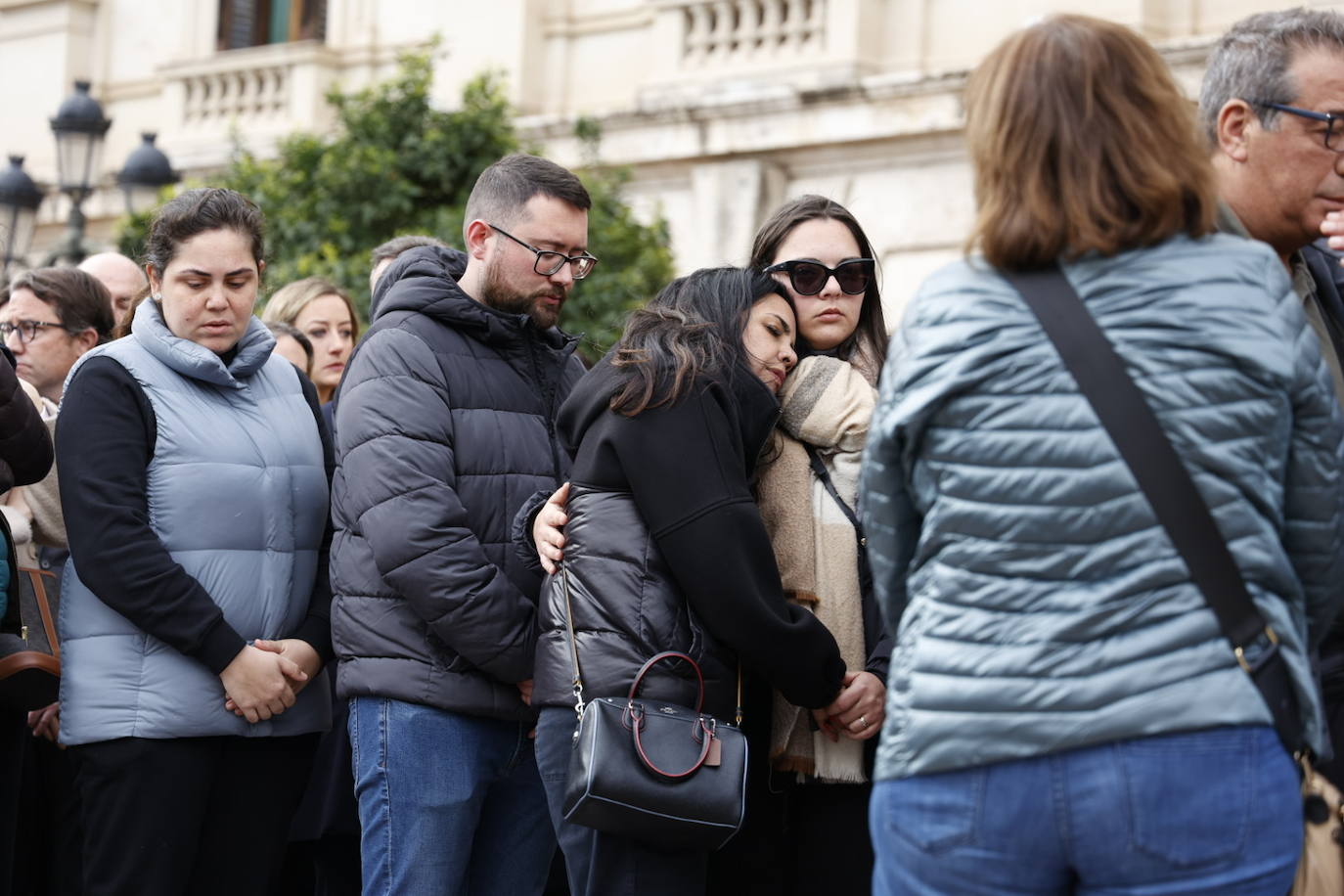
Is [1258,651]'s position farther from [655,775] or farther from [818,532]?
[818,532]

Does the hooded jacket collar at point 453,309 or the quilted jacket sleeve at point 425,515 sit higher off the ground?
the hooded jacket collar at point 453,309

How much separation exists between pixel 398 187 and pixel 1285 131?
643 cm

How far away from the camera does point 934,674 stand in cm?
241

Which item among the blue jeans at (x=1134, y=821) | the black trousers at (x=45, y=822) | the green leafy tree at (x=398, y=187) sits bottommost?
the black trousers at (x=45, y=822)

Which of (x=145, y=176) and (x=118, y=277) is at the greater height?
(x=145, y=176)

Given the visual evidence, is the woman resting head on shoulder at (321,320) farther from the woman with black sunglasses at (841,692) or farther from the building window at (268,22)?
the building window at (268,22)

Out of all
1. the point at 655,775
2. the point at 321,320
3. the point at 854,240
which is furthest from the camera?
the point at 321,320

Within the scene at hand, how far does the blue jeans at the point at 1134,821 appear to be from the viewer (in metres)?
2.28

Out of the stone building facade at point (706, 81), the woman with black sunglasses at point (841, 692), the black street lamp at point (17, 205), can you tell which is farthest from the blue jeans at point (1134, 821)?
the black street lamp at point (17, 205)

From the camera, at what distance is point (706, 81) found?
35.3 ft

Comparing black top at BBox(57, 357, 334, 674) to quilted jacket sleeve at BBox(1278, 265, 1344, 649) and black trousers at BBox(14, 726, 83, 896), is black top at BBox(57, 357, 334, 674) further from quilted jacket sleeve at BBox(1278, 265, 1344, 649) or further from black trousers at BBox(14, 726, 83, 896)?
quilted jacket sleeve at BBox(1278, 265, 1344, 649)

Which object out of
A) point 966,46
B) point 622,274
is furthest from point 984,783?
point 966,46

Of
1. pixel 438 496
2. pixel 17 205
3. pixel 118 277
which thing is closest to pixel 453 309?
pixel 438 496

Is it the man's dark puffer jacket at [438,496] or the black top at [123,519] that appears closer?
the man's dark puffer jacket at [438,496]
